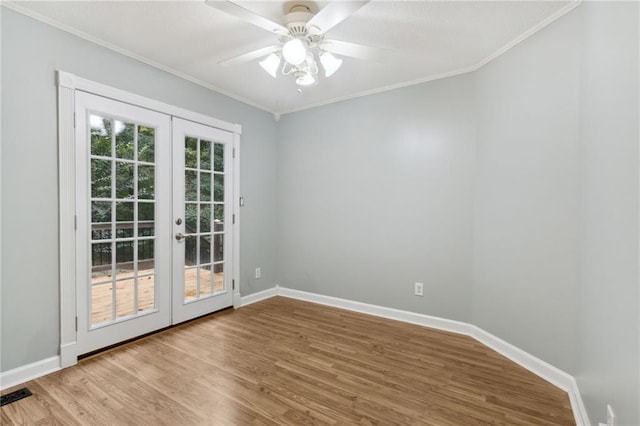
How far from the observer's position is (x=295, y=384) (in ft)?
6.59

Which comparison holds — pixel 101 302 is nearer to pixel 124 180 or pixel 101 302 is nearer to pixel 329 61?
pixel 124 180

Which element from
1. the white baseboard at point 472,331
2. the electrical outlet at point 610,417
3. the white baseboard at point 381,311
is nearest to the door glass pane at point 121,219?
the white baseboard at point 472,331

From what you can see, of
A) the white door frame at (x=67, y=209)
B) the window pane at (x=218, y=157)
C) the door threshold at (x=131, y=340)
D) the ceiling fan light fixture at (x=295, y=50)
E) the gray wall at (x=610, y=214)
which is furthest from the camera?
the window pane at (x=218, y=157)

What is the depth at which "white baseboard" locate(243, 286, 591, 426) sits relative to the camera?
1.90 m

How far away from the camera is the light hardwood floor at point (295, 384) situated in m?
1.70

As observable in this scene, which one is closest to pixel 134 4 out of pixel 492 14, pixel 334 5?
pixel 334 5

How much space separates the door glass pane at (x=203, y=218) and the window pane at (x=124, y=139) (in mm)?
540

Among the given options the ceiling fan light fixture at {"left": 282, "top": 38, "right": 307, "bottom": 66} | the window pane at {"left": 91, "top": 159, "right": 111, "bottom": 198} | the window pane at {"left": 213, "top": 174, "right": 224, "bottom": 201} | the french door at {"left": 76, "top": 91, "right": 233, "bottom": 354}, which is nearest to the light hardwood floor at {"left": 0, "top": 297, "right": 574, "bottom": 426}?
the french door at {"left": 76, "top": 91, "right": 233, "bottom": 354}

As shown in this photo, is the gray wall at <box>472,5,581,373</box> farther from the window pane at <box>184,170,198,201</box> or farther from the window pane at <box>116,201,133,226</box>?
the window pane at <box>116,201,133,226</box>

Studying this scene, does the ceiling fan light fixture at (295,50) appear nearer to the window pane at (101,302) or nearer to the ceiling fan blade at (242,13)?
the ceiling fan blade at (242,13)

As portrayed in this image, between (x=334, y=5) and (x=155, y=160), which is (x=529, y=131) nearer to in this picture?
(x=334, y=5)

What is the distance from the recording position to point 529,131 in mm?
2271

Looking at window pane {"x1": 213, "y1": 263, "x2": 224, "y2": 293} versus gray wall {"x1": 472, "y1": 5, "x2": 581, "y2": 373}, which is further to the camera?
window pane {"x1": 213, "y1": 263, "x2": 224, "y2": 293}

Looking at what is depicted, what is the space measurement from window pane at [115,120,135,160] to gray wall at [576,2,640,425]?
3243 millimetres
